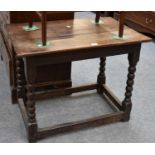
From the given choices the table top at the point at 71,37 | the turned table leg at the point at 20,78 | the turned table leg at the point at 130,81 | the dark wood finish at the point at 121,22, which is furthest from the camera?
the turned table leg at the point at 20,78

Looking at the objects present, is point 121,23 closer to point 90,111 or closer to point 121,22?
point 121,22

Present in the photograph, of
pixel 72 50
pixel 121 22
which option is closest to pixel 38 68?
pixel 72 50

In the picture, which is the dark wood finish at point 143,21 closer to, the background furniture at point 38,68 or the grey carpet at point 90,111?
the grey carpet at point 90,111

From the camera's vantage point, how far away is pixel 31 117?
1519mm

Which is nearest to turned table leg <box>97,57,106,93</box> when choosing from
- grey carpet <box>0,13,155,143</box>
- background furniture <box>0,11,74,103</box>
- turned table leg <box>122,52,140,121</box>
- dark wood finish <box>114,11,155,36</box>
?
grey carpet <box>0,13,155,143</box>

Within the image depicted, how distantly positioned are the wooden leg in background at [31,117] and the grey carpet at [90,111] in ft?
0.22

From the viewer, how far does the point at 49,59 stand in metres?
1.36

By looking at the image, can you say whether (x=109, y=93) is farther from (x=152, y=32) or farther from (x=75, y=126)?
(x=152, y=32)

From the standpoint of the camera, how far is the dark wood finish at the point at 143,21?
3111mm

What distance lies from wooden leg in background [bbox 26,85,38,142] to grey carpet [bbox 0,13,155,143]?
7 cm

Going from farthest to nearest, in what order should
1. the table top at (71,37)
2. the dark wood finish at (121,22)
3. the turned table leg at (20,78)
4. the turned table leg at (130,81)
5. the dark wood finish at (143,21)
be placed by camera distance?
the dark wood finish at (143,21) < the turned table leg at (20,78) < the turned table leg at (130,81) < the dark wood finish at (121,22) < the table top at (71,37)

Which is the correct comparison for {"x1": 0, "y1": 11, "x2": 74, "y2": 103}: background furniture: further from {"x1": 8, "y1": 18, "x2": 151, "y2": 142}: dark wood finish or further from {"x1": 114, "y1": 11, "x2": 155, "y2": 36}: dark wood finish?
{"x1": 114, "y1": 11, "x2": 155, "y2": 36}: dark wood finish

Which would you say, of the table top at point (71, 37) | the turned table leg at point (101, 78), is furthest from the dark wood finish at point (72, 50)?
the turned table leg at point (101, 78)
